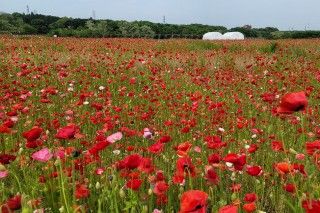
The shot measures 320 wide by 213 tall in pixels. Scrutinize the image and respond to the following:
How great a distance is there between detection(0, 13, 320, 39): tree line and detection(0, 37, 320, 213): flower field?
97.2ft

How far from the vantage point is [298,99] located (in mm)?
1708

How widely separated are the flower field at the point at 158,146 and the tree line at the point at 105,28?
29.6 metres

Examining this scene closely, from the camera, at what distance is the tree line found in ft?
132

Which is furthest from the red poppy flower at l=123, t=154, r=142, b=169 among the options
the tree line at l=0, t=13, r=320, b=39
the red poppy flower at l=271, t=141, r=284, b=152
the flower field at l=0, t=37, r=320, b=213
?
the tree line at l=0, t=13, r=320, b=39

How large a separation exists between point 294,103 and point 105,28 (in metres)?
40.7

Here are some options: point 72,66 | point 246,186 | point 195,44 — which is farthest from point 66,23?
point 246,186

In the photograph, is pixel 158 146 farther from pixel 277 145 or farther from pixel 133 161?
pixel 277 145

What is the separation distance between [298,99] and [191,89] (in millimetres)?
6084

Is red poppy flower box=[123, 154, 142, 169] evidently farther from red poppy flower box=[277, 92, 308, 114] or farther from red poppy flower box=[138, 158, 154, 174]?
red poppy flower box=[277, 92, 308, 114]

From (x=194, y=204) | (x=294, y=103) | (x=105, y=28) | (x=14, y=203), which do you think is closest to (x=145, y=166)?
(x=14, y=203)

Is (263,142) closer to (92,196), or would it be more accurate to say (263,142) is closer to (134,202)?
(92,196)

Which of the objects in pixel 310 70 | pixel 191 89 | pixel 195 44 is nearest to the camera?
pixel 191 89

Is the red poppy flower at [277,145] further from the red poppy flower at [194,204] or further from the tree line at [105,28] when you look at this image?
the tree line at [105,28]

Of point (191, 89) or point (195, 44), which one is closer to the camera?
point (191, 89)
